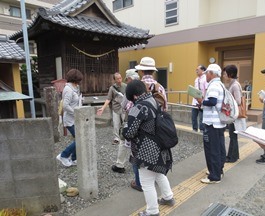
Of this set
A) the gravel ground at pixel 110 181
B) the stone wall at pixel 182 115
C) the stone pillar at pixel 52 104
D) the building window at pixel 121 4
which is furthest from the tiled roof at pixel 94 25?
the building window at pixel 121 4

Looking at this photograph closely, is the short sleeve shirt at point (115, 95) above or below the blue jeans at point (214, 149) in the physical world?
above

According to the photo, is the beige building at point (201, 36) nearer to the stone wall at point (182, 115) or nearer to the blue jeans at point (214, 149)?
the stone wall at point (182, 115)

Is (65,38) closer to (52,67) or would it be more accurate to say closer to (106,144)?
(52,67)

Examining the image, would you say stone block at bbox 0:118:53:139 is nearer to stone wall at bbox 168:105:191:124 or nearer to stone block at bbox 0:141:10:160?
stone block at bbox 0:141:10:160

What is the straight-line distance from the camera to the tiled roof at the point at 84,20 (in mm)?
Result: 7793

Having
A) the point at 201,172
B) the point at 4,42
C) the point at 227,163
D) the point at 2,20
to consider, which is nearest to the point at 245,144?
the point at 227,163

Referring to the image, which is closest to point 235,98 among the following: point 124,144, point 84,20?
point 124,144

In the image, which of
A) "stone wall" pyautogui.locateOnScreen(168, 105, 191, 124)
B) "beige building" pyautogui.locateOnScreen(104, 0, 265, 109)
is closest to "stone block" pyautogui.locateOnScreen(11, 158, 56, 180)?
"stone wall" pyautogui.locateOnScreen(168, 105, 191, 124)

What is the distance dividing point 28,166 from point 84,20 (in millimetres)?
7532

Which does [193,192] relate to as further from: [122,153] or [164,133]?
[164,133]

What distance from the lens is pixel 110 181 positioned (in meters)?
3.76

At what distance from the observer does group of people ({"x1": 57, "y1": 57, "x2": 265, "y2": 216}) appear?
246 cm

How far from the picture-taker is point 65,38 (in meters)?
8.89

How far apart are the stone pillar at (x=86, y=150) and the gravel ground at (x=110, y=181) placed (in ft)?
0.58
